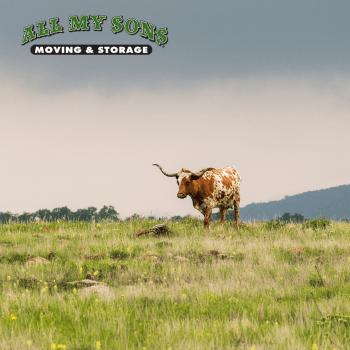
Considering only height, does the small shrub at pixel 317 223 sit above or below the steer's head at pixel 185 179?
below

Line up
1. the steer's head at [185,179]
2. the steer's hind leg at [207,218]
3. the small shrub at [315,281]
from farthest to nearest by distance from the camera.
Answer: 1. the steer's hind leg at [207,218]
2. the steer's head at [185,179]
3. the small shrub at [315,281]

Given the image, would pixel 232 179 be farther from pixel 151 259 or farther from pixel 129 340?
pixel 129 340

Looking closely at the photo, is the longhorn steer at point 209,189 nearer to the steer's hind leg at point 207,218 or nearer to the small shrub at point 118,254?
the steer's hind leg at point 207,218

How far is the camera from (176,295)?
6617 mm

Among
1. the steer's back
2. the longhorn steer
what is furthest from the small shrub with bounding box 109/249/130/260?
the steer's back

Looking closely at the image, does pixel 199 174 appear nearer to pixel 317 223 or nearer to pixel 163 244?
pixel 163 244

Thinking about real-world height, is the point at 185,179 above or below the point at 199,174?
below

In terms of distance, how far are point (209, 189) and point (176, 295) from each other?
8.52m

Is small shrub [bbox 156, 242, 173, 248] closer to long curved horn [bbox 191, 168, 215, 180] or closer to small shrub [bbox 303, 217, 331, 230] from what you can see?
long curved horn [bbox 191, 168, 215, 180]

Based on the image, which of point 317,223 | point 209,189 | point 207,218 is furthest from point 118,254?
point 317,223

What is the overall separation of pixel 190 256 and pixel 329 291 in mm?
4265

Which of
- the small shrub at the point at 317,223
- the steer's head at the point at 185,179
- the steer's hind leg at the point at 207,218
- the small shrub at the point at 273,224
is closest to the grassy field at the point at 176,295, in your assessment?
the steer's hind leg at the point at 207,218

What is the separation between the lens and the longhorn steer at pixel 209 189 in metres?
14.2

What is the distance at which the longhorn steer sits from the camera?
14.2 meters
